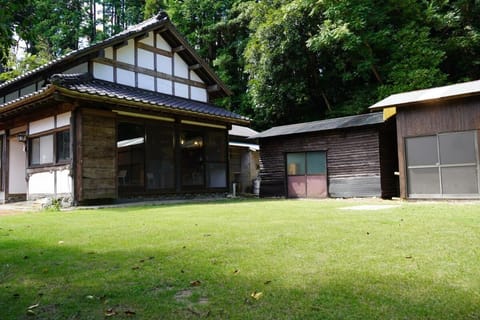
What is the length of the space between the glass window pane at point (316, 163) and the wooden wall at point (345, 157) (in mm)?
197

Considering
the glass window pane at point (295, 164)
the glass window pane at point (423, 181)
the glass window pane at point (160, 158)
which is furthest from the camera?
the glass window pane at point (295, 164)

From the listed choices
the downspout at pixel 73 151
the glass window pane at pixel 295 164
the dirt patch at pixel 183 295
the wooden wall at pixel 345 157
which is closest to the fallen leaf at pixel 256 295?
the dirt patch at pixel 183 295

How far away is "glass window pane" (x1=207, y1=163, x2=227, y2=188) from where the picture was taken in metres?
13.8

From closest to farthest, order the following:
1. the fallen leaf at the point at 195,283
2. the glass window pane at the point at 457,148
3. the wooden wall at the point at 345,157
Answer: the fallen leaf at the point at 195,283 < the glass window pane at the point at 457,148 < the wooden wall at the point at 345,157

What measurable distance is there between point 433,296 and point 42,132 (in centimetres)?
1165

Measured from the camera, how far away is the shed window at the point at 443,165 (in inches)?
385

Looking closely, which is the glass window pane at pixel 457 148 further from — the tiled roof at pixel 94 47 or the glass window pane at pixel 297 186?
the tiled roof at pixel 94 47

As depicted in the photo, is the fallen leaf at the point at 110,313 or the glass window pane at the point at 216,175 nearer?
the fallen leaf at the point at 110,313

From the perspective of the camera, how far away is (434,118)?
33.4 feet

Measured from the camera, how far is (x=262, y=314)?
2002 mm

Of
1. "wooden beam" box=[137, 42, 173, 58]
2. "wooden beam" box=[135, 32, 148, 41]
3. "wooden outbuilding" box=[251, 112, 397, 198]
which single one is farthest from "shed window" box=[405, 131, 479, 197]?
"wooden beam" box=[135, 32, 148, 41]

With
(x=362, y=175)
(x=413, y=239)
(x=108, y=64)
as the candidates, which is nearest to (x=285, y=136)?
(x=362, y=175)

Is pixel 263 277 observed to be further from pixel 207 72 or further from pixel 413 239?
pixel 207 72

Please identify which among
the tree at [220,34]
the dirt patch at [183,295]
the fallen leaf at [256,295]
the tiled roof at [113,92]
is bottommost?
the dirt patch at [183,295]
